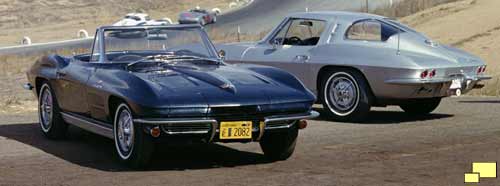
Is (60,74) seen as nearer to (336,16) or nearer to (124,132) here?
(124,132)

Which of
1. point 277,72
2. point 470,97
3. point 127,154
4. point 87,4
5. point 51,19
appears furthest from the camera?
point 87,4

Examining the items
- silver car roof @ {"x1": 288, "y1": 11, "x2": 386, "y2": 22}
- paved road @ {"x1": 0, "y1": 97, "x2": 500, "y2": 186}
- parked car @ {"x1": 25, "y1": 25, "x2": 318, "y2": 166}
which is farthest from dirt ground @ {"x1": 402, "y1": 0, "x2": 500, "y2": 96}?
parked car @ {"x1": 25, "y1": 25, "x2": 318, "y2": 166}

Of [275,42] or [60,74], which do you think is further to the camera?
[275,42]

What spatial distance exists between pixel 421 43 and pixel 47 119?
5.04 metres

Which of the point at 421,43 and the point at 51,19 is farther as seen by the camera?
the point at 51,19

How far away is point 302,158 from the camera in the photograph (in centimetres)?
988

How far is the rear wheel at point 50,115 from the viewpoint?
11.2 m

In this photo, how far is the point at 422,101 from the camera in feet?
46.1

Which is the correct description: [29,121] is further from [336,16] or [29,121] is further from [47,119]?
[336,16]

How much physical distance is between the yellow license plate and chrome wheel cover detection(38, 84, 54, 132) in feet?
10.1

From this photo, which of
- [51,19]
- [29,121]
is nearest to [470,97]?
[29,121]

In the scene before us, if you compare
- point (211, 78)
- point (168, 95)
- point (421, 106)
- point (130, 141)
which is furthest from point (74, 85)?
point (421, 106)

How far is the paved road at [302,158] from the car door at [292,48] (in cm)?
106

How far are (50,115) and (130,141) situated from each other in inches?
98.2
